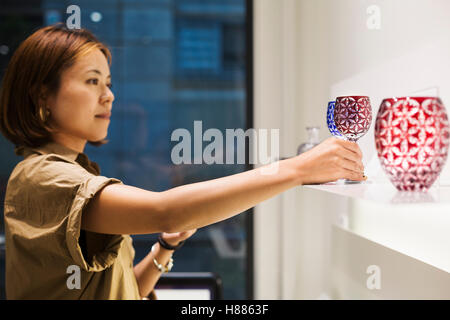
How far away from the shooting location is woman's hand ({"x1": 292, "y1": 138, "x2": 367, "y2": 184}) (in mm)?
723

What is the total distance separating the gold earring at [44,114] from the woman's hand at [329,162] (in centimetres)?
61

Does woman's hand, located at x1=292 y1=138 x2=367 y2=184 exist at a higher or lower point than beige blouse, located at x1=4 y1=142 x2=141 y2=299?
higher

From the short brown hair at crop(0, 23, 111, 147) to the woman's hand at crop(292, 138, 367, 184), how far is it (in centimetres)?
60

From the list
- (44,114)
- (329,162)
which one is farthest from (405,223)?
(44,114)

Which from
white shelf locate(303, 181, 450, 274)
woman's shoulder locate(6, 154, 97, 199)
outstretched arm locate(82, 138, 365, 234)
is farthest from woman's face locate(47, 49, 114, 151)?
white shelf locate(303, 181, 450, 274)

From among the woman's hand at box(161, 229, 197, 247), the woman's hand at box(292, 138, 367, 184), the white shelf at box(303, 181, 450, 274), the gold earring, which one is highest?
the gold earring

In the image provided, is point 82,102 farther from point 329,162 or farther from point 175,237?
point 329,162

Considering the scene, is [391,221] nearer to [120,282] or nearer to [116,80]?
[120,282]

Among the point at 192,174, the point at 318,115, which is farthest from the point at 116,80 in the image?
the point at 318,115

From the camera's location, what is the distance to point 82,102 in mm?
1065

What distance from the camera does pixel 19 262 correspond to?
38.4 inches

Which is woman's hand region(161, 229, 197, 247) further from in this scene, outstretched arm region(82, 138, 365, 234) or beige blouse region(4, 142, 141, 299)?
outstretched arm region(82, 138, 365, 234)

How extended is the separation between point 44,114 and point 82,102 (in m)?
0.09

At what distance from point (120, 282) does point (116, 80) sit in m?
1.37
